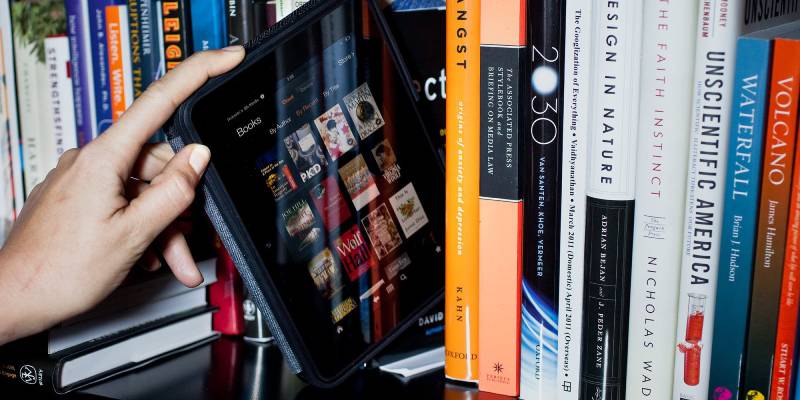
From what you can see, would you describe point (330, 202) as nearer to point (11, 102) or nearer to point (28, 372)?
point (28, 372)

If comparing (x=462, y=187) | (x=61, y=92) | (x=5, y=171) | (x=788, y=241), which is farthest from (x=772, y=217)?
(x=5, y=171)

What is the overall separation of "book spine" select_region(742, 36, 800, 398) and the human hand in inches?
16.5

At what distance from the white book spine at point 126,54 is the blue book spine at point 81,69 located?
0.05 m

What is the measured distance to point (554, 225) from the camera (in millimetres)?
A: 662

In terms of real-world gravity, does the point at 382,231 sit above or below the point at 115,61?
below

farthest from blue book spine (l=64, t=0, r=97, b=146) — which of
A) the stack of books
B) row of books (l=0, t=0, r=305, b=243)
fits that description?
the stack of books

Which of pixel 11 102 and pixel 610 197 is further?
pixel 11 102

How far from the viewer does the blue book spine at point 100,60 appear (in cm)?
88

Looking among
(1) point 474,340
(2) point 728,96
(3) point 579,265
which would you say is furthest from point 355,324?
(2) point 728,96

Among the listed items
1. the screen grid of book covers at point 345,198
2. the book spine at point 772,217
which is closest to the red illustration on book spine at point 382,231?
the screen grid of book covers at point 345,198

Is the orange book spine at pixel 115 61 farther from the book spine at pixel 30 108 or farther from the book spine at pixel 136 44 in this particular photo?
the book spine at pixel 30 108

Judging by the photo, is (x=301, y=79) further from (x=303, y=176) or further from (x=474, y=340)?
(x=474, y=340)

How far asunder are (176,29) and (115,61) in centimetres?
10

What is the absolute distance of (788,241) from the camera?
0.58 metres
